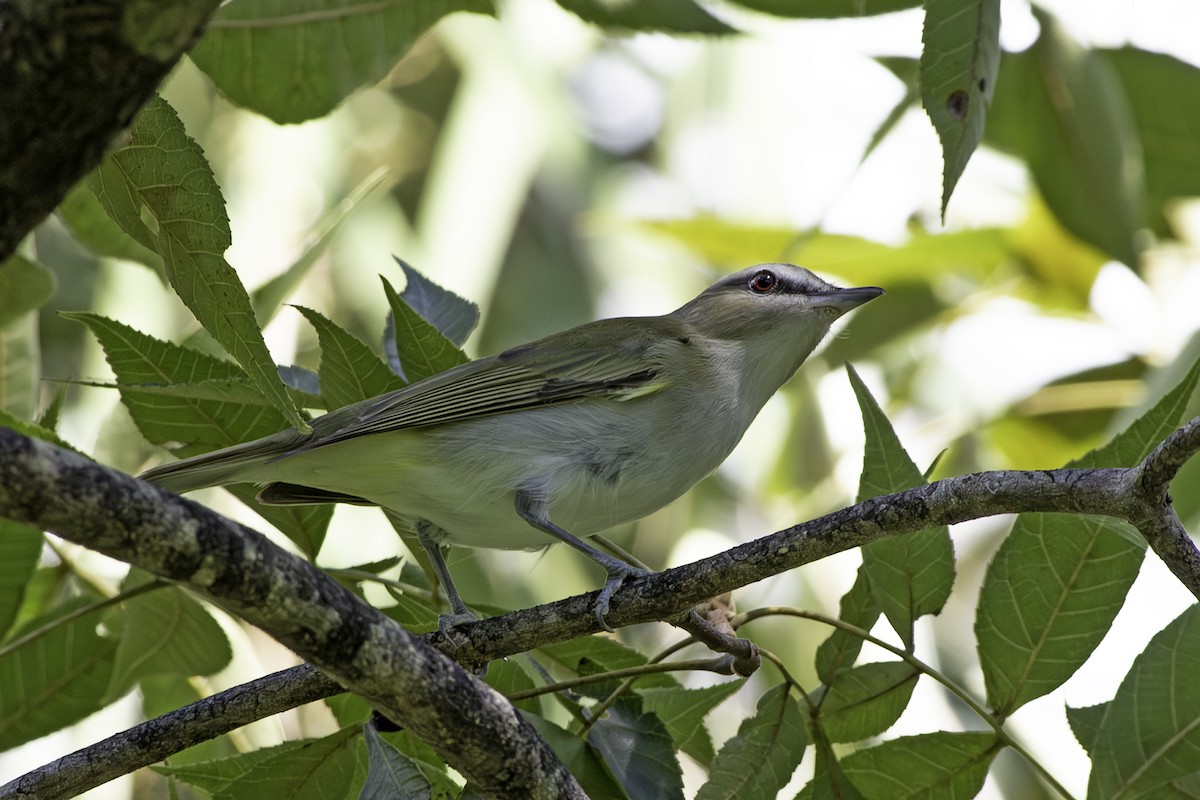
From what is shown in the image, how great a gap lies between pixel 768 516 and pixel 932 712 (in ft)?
4.12

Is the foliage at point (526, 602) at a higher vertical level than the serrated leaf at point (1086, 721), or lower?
higher

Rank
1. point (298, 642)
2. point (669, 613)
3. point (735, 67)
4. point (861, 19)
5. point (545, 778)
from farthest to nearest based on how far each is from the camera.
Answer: point (735, 67), point (861, 19), point (669, 613), point (545, 778), point (298, 642)

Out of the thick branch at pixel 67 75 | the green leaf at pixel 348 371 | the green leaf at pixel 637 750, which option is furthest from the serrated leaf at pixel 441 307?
the thick branch at pixel 67 75

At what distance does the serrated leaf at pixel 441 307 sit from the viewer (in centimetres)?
325

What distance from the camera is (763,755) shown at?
235 cm

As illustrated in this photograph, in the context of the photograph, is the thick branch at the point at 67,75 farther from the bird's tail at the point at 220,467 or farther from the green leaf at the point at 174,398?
the bird's tail at the point at 220,467

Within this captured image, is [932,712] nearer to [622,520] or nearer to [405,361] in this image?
[622,520]

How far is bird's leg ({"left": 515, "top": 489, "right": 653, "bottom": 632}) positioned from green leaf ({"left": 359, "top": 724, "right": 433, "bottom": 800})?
66 cm

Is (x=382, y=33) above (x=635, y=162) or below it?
below

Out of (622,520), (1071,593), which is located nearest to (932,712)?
(622,520)

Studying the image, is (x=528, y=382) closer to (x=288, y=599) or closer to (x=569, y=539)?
(x=569, y=539)

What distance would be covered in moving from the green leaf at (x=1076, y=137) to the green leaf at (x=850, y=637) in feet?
7.04

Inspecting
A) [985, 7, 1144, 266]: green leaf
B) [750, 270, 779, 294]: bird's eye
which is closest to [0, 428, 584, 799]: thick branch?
[750, 270, 779, 294]: bird's eye

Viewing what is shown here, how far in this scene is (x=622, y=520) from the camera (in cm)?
338
